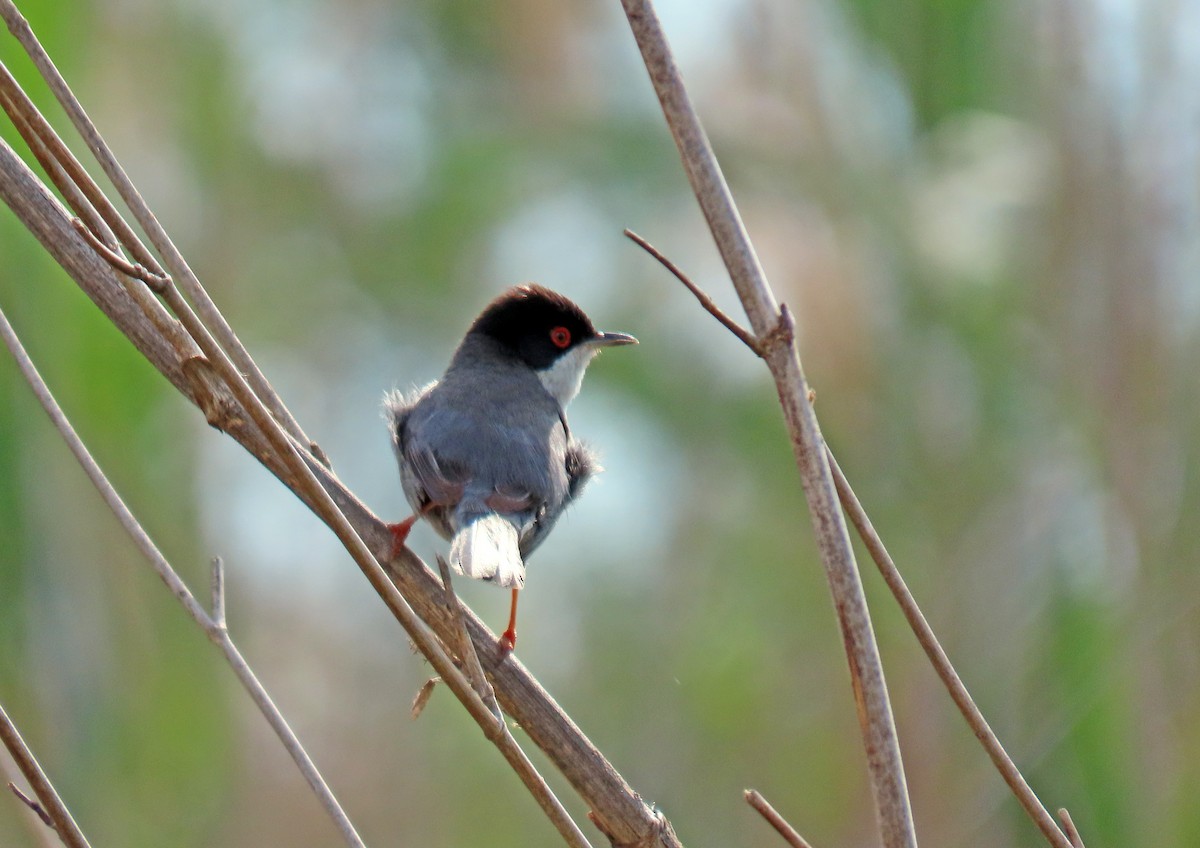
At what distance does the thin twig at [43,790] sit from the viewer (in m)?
2.29

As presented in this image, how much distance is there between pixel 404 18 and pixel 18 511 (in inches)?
460

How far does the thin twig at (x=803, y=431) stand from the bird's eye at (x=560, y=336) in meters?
3.58

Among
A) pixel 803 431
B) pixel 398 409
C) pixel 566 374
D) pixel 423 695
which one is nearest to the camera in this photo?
pixel 803 431

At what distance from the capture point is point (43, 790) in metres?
2.34

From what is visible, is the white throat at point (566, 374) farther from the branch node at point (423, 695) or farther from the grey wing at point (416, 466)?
the branch node at point (423, 695)

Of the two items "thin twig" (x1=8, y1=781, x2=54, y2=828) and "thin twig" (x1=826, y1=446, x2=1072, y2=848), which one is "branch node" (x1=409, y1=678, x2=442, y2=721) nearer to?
"thin twig" (x1=8, y1=781, x2=54, y2=828)

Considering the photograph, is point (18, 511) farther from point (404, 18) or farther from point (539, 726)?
point (404, 18)

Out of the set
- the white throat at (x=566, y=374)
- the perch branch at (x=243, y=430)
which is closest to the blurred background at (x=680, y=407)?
the white throat at (x=566, y=374)

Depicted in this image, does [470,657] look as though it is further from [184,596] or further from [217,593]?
[217,593]

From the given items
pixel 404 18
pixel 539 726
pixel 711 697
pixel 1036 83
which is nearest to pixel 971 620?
pixel 711 697

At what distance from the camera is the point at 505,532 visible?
3869 mm

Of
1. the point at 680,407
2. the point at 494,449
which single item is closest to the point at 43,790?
the point at 494,449

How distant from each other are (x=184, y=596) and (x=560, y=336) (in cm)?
316

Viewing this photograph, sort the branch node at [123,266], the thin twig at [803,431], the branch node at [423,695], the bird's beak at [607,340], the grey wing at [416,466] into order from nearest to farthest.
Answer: the thin twig at [803,431] → the branch node at [123,266] → the branch node at [423,695] → the grey wing at [416,466] → the bird's beak at [607,340]
